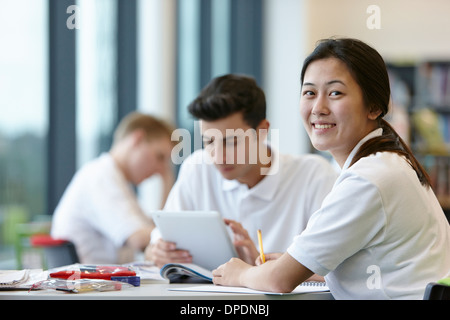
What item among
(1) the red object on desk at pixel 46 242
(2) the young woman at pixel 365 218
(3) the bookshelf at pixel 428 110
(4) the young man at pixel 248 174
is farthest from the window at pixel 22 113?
(3) the bookshelf at pixel 428 110

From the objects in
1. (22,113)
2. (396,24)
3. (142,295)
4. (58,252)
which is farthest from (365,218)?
(396,24)

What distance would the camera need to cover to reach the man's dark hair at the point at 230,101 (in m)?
2.21

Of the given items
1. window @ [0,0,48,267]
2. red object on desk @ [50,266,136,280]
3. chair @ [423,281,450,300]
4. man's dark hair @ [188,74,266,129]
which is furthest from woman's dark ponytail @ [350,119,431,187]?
window @ [0,0,48,267]

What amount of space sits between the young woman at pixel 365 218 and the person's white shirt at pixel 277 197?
711 mm

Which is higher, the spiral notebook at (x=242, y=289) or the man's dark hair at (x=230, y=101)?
the man's dark hair at (x=230, y=101)

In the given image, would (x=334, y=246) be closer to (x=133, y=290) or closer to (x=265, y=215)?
(x=133, y=290)

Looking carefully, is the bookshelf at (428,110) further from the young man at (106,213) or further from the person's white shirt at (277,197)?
the person's white shirt at (277,197)

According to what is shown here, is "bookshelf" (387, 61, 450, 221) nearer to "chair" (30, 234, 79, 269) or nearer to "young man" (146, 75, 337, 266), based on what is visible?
"young man" (146, 75, 337, 266)

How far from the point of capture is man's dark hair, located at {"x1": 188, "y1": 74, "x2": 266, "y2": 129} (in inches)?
87.1

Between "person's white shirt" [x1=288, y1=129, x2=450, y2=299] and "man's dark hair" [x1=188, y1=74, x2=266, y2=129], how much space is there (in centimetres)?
81

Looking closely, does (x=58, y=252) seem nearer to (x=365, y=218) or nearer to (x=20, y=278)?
(x=20, y=278)

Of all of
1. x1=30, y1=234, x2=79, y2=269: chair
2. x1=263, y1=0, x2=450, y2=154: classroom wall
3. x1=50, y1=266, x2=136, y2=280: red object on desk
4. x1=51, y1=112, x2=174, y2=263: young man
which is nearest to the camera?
x1=50, y1=266, x2=136, y2=280: red object on desk

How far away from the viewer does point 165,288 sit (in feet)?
5.36
